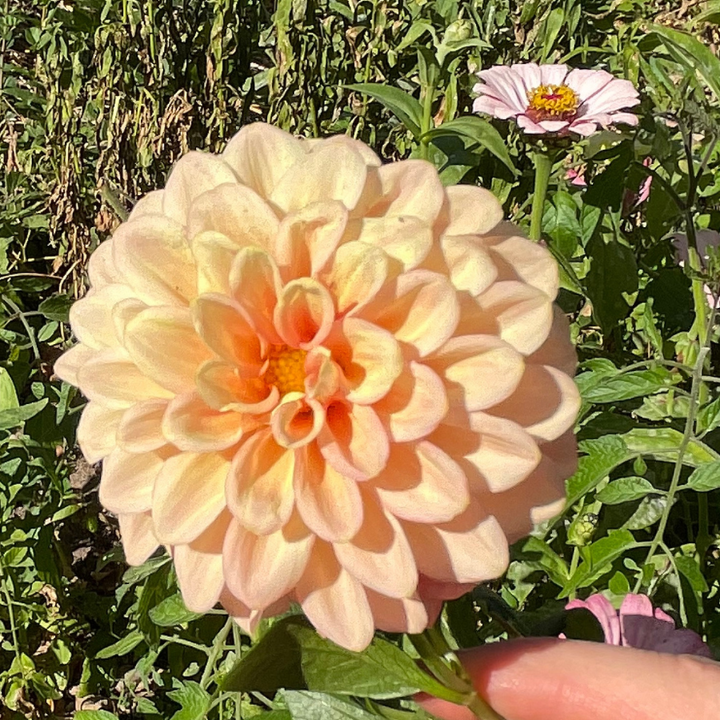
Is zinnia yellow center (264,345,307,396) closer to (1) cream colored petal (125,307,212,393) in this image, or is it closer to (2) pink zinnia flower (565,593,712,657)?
(1) cream colored petal (125,307,212,393)

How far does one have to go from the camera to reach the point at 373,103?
1556 millimetres

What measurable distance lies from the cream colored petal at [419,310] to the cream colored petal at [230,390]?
7 cm

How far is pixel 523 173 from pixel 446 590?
0.80 m

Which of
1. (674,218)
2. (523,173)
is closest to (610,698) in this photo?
(674,218)

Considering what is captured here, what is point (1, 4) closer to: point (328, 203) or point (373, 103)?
point (373, 103)

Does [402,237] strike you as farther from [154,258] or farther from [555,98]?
[555,98]

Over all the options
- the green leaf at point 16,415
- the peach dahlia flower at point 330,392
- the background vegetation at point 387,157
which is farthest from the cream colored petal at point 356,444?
the green leaf at point 16,415

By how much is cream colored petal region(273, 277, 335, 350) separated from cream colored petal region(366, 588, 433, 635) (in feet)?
0.48

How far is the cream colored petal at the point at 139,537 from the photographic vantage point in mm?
511

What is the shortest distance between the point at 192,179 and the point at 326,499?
0.20m

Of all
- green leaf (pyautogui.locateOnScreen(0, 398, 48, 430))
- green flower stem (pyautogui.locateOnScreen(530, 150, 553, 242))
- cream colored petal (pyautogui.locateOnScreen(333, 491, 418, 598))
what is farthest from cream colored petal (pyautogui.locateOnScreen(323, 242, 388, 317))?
green leaf (pyautogui.locateOnScreen(0, 398, 48, 430))

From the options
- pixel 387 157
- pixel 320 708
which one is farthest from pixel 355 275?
pixel 387 157

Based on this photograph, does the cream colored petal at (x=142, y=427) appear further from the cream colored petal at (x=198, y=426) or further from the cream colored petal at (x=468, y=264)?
the cream colored petal at (x=468, y=264)

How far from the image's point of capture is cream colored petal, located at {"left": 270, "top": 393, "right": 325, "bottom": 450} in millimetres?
472
